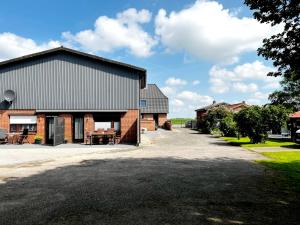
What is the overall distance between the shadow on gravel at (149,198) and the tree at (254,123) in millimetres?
11297

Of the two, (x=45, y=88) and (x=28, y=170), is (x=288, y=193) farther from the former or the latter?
(x=45, y=88)

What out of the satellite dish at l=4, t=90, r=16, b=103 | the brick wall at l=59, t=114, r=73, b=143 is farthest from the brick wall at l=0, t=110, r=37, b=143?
the brick wall at l=59, t=114, r=73, b=143

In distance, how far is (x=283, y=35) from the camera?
867 centimetres

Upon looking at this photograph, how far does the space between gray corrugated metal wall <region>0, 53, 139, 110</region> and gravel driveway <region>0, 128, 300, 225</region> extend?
39.2ft

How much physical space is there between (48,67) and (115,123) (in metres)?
7.53

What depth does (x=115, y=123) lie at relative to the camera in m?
23.1

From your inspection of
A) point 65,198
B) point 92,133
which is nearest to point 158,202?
point 65,198

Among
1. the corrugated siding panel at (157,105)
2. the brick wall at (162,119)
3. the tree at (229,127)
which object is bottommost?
the tree at (229,127)

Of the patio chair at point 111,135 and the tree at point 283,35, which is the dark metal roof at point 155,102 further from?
the tree at point 283,35

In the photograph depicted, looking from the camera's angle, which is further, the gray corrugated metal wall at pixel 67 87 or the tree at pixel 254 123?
the gray corrugated metal wall at pixel 67 87

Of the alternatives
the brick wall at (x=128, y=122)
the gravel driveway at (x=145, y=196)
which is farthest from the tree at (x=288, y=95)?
the gravel driveway at (x=145, y=196)

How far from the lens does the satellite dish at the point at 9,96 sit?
2246 centimetres

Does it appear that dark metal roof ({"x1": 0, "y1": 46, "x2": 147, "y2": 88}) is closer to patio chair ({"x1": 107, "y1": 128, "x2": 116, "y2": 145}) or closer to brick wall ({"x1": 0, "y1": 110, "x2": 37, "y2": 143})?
brick wall ({"x1": 0, "y1": 110, "x2": 37, "y2": 143})

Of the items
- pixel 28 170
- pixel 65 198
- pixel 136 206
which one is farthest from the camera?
pixel 28 170
